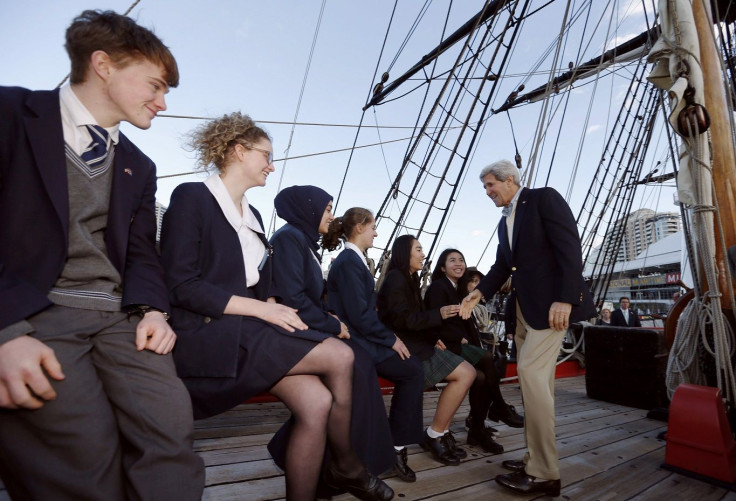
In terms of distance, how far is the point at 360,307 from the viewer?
6.94 feet

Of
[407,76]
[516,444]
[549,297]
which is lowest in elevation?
[516,444]

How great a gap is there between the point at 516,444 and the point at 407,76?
8140 mm

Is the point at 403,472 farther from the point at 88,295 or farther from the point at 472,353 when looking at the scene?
the point at 88,295

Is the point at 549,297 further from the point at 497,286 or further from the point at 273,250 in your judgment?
the point at 273,250

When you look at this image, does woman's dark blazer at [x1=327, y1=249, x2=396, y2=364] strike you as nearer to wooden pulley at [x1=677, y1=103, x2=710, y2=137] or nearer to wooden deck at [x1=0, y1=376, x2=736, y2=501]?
wooden deck at [x1=0, y1=376, x2=736, y2=501]

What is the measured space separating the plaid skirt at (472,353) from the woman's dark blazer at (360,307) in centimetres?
91

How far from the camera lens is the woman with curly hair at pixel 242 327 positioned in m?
1.18

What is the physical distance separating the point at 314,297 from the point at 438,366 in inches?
40.5

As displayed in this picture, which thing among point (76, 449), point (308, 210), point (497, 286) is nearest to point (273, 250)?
point (308, 210)

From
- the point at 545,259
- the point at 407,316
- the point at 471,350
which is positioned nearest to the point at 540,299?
the point at 545,259

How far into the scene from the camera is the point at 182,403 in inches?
35.3

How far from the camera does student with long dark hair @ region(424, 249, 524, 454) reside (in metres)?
2.57

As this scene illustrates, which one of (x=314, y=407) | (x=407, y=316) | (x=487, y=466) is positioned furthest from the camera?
(x=407, y=316)

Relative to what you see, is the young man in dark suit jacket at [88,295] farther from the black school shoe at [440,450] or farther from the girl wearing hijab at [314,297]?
the black school shoe at [440,450]
